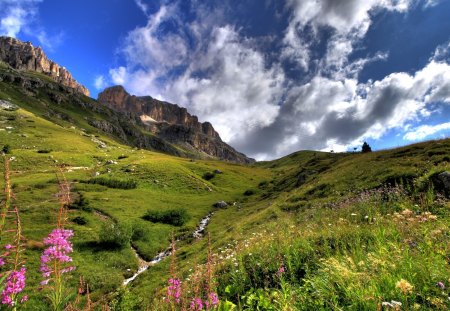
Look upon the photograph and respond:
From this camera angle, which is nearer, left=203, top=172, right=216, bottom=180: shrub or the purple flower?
the purple flower

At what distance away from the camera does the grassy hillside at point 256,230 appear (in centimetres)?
582

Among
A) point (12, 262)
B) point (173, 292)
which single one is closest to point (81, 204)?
point (173, 292)

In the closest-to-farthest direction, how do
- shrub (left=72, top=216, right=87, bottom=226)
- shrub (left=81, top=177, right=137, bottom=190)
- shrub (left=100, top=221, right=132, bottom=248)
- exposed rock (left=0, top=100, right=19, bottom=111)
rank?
shrub (left=100, top=221, right=132, bottom=248)
shrub (left=72, top=216, right=87, bottom=226)
shrub (left=81, top=177, right=137, bottom=190)
exposed rock (left=0, top=100, right=19, bottom=111)

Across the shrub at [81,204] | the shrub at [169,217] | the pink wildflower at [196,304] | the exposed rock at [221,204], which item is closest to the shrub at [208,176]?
the exposed rock at [221,204]

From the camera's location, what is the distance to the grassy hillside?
5.82 meters

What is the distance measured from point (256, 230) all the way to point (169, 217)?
29839 millimetres

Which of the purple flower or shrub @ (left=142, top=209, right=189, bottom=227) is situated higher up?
shrub @ (left=142, top=209, right=189, bottom=227)

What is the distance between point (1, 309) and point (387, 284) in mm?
5918

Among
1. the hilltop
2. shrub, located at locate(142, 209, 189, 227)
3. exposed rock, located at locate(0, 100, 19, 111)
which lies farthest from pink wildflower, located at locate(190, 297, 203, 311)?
exposed rock, located at locate(0, 100, 19, 111)

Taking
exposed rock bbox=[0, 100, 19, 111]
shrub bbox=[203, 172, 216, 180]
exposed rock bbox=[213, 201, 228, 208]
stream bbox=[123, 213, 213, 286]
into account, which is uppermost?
exposed rock bbox=[0, 100, 19, 111]

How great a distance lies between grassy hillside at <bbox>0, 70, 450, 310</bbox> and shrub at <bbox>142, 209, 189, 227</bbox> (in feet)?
1.95

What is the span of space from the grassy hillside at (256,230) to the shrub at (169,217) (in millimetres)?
593

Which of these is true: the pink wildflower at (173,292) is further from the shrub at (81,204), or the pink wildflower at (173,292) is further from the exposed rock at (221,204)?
the exposed rock at (221,204)

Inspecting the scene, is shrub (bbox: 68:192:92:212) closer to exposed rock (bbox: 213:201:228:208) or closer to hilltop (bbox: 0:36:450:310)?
hilltop (bbox: 0:36:450:310)
